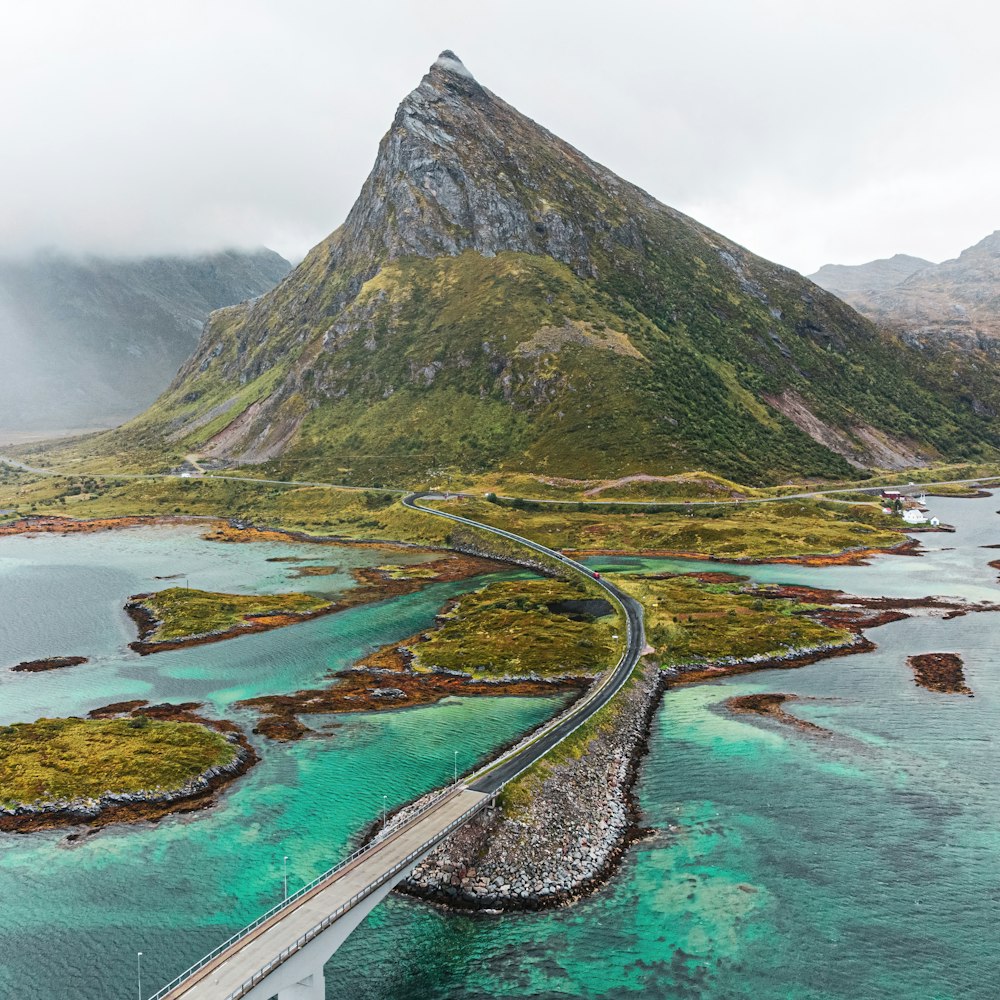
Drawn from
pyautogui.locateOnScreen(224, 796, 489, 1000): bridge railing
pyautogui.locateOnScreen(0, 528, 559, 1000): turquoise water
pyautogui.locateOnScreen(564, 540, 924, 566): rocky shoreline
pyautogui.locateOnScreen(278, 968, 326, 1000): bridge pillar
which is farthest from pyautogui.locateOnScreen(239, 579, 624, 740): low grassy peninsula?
pyautogui.locateOnScreen(564, 540, 924, 566): rocky shoreline

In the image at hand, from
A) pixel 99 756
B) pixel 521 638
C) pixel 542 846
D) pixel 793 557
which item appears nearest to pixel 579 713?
pixel 542 846

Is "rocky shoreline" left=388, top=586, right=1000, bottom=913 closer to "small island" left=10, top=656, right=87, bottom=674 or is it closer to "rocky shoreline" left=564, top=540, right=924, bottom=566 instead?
"small island" left=10, top=656, right=87, bottom=674

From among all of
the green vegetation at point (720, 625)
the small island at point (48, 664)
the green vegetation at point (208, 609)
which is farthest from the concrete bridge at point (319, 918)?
the green vegetation at point (208, 609)

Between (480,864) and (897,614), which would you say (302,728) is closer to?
(480,864)

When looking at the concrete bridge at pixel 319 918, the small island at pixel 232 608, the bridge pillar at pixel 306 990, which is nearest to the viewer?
the concrete bridge at pixel 319 918

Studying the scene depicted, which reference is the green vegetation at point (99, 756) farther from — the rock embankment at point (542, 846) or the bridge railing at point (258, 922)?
the rock embankment at point (542, 846)

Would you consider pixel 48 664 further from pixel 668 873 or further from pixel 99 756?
pixel 668 873
